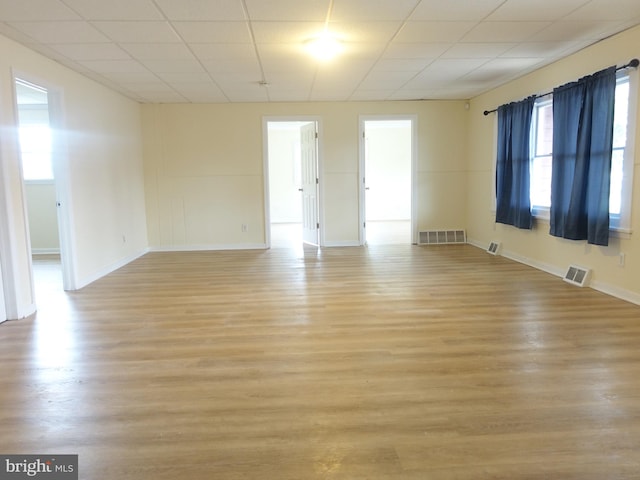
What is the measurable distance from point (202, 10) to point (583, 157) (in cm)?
372

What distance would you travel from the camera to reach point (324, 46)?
410 cm

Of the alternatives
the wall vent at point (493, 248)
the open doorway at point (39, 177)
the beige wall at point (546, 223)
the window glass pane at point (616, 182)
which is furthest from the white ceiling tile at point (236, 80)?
the wall vent at point (493, 248)

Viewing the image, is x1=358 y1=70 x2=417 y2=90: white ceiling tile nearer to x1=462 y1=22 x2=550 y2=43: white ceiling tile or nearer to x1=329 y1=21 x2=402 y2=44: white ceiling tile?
x1=329 y1=21 x2=402 y2=44: white ceiling tile

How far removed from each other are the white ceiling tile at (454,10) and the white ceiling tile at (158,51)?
217 centimetres

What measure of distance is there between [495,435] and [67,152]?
4.75m

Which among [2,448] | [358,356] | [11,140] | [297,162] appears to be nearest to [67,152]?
[11,140]

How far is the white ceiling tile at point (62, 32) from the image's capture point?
11.1 ft

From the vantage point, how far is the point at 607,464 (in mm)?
1714

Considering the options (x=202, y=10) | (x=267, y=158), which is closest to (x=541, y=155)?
(x=267, y=158)

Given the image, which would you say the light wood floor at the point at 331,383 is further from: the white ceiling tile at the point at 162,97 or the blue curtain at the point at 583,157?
the white ceiling tile at the point at 162,97

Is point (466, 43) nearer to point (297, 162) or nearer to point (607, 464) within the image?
point (607, 464)

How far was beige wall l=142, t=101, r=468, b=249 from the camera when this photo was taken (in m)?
7.03

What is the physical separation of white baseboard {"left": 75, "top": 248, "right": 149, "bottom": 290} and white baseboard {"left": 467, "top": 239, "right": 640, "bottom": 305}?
212 inches

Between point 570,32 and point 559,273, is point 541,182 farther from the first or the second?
point 570,32
